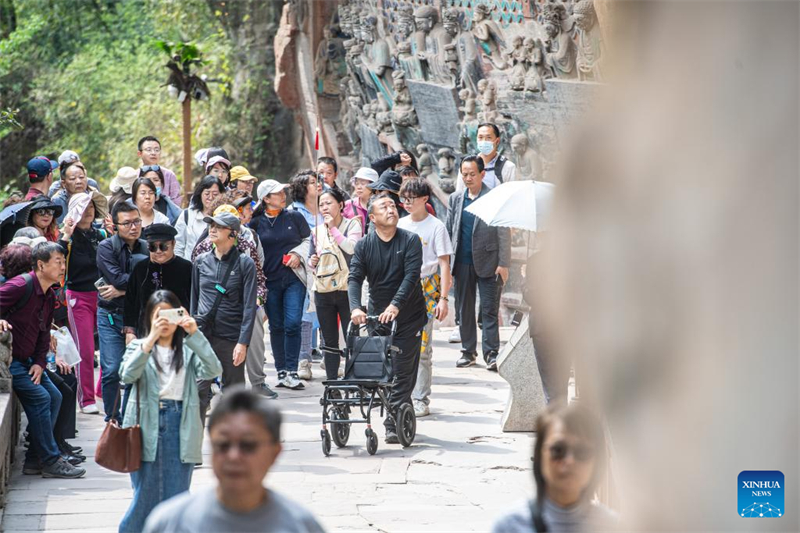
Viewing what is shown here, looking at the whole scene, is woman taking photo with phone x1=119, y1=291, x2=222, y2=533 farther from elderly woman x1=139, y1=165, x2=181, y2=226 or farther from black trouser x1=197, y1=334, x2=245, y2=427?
elderly woman x1=139, y1=165, x2=181, y2=226

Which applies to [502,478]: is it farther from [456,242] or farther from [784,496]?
[784,496]

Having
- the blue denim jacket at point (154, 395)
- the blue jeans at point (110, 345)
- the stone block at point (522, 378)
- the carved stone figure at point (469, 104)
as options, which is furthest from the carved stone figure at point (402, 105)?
the blue denim jacket at point (154, 395)

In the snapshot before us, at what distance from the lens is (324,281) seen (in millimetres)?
10375

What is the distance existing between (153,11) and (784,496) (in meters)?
26.2

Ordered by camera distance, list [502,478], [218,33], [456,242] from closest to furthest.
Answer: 1. [502,478]
2. [456,242]
3. [218,33]

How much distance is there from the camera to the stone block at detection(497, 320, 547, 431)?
30.9 ft

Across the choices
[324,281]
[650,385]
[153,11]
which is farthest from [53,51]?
[650,385]

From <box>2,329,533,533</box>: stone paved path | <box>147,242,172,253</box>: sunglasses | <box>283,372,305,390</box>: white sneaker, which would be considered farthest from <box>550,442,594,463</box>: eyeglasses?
<box>283,372,305,390</box>: white sneaker

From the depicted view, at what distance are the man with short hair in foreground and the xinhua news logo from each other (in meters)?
1.31

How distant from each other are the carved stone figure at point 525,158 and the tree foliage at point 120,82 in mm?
11816

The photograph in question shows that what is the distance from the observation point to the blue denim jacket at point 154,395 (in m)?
6.09

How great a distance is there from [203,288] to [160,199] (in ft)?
9.90

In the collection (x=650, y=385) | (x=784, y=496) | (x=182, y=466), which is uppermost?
(x=650, y=385)

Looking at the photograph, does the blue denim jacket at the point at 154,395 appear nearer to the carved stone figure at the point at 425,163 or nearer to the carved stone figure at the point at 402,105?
the carved stone figure at the point at 425,163
